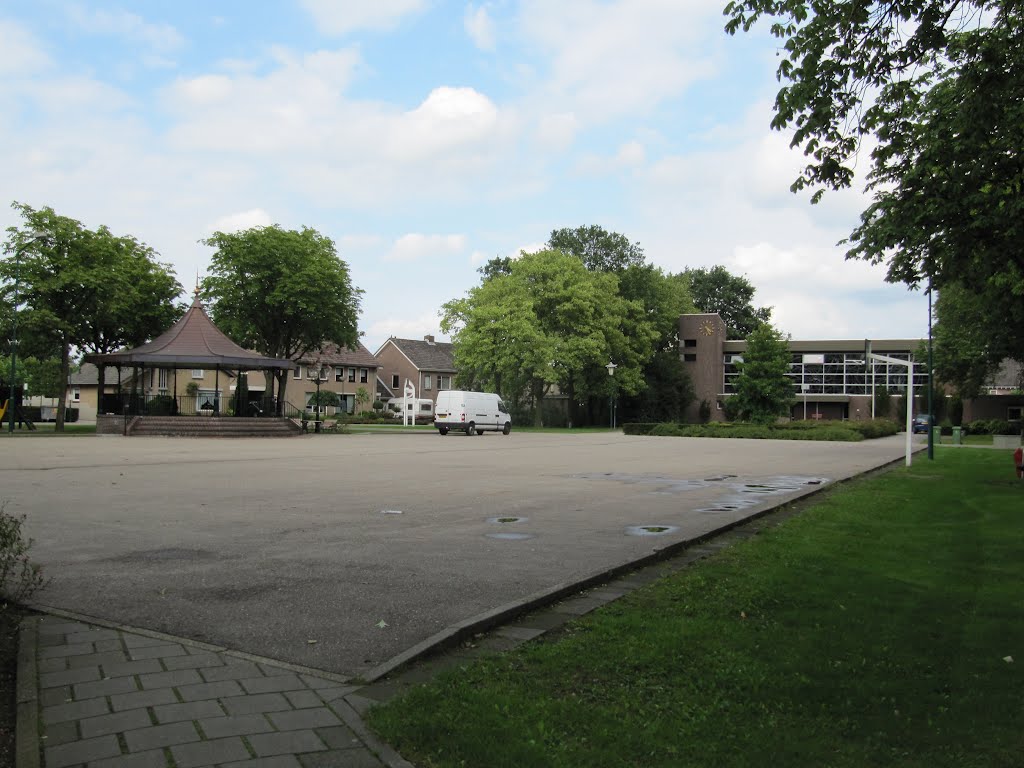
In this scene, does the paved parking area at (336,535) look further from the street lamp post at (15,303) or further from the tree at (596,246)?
the tree at (596,246)

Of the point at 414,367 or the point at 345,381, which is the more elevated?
the point at 414,367

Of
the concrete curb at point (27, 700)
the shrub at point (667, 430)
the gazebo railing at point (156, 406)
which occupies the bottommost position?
the shrub at point (667, 430)

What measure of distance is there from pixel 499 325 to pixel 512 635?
168 ft

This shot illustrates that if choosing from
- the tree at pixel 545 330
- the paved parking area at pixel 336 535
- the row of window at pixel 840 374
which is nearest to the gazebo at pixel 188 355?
the paved parking area at pixel 336 535

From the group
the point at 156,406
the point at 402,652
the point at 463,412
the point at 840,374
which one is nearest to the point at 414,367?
the point at 840,374

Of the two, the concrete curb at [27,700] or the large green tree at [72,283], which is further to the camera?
the large green tree at [72,283]

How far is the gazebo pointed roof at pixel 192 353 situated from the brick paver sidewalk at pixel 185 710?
34.6 metres

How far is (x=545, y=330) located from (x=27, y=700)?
57.6 meters

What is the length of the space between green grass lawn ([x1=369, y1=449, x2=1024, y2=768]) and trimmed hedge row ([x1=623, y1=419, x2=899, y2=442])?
38952 mm

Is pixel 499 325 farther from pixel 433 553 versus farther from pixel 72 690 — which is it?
pixel 72 690

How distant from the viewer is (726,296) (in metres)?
91.1

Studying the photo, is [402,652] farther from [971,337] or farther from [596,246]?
[596,246]

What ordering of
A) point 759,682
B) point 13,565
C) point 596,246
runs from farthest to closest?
point 596,246 < point 13,565 < point 759,682

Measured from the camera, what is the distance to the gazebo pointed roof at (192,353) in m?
37.2
